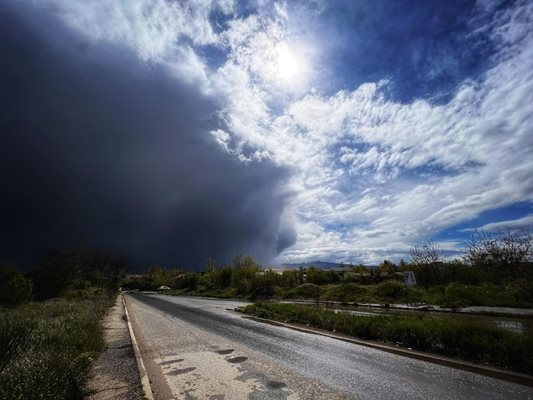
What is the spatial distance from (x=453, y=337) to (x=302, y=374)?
4.39 metres

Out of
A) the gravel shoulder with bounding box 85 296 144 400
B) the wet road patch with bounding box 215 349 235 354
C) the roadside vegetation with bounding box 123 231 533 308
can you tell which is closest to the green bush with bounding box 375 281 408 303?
the roadside vegetation with bounding box 123 231 533 308

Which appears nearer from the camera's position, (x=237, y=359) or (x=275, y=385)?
(x=275, y=385)

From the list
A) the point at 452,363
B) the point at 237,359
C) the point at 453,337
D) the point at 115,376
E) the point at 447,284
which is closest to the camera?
the point at 452,363

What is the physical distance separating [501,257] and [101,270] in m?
78.4

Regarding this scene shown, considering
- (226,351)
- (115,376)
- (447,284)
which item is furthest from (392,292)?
(115,376)

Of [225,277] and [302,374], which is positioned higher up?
[225,277]

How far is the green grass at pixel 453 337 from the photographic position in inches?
266

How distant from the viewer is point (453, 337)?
8164 millimetres

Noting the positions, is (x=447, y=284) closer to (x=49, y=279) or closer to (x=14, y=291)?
(x=14, y=291)

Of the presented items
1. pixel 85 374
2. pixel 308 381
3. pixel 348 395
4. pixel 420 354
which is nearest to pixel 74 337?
pixel 85 374

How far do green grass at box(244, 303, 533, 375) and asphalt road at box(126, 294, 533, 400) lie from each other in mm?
1034

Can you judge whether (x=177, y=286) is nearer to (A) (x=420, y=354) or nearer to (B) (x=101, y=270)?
(B) (x=101, y=270)

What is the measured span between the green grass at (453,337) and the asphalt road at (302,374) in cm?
103

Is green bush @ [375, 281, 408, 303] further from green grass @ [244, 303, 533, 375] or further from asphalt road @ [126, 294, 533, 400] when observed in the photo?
asphalt road @ [126, 294, 533, 400]
